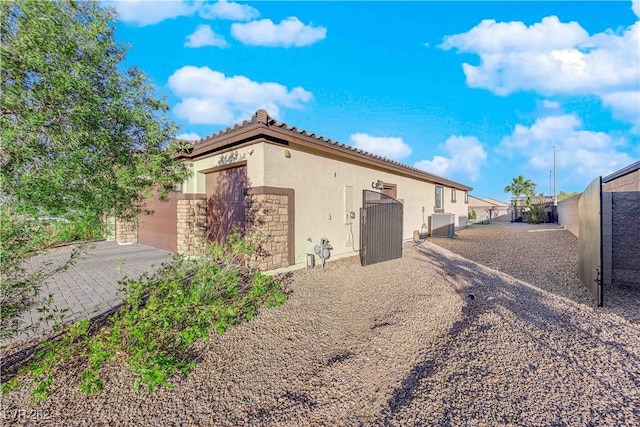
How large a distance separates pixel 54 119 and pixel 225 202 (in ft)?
16.9

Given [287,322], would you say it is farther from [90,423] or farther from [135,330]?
[90,423]

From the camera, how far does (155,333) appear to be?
324cm

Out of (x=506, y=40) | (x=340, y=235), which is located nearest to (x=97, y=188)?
(x=340, y=235)

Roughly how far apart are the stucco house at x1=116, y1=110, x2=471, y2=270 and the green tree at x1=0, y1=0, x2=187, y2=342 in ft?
6.24

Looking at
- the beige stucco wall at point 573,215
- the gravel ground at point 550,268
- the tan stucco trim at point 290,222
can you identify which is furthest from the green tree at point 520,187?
the tan stucco trim at point 290,222

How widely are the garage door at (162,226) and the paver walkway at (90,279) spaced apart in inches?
16.1

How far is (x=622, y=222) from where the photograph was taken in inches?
212

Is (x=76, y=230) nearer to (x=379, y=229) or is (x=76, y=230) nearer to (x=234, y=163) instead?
(x=234, y=163)

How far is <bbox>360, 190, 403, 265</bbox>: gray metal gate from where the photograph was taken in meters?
7.26

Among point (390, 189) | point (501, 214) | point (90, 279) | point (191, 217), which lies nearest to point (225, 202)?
point (191, 217)

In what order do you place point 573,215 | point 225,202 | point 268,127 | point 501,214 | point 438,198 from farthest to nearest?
point 501,214
point 438,198
point 573,215
point 225,202
point 268,127

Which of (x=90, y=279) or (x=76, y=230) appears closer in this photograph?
(x=76, y=230)

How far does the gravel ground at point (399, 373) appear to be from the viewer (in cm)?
221

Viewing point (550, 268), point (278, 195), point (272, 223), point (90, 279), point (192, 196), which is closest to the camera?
point (272, 223)
